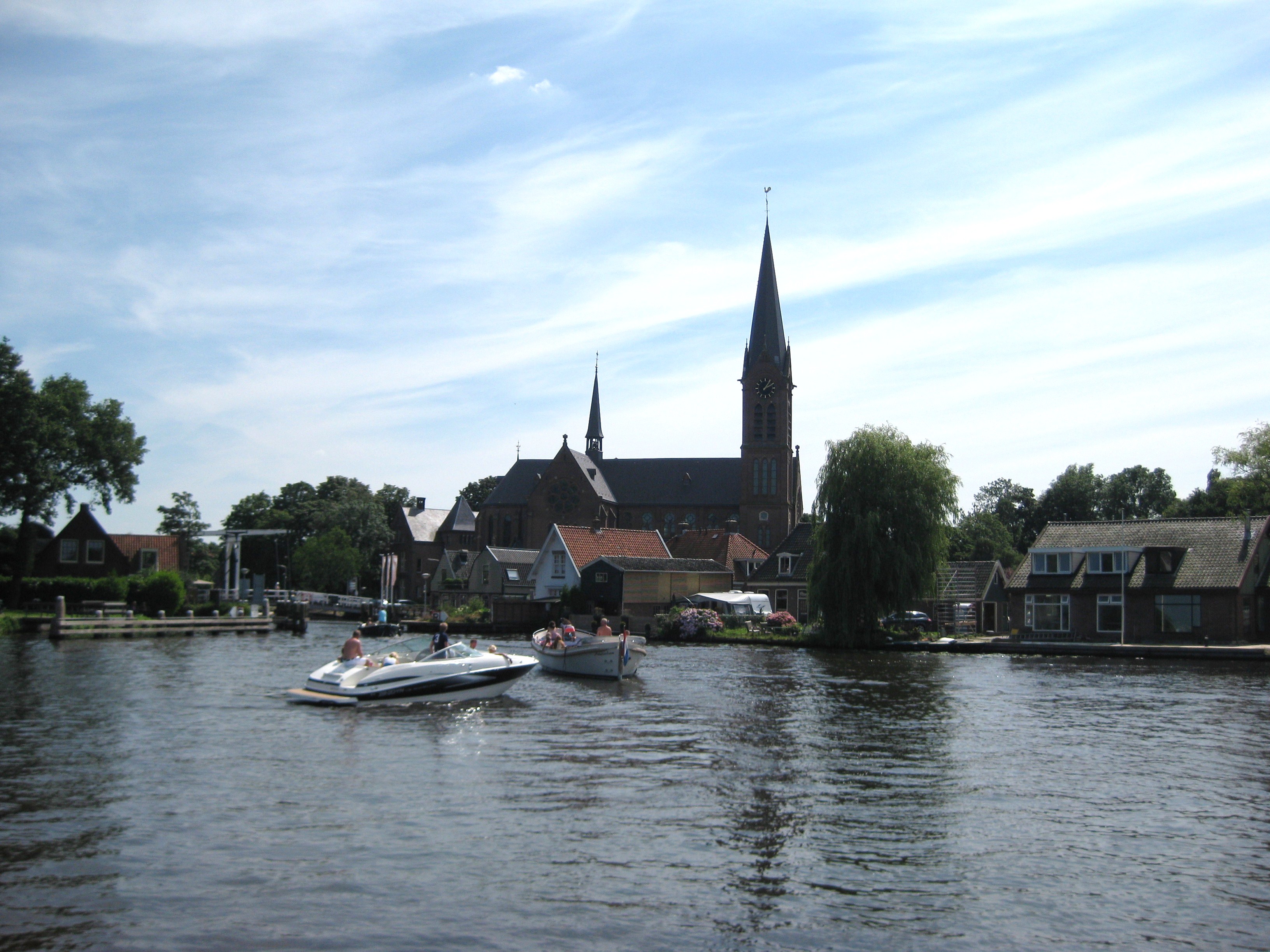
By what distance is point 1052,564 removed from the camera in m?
55.0

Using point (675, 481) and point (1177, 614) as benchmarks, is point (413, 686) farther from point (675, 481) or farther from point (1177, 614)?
point (675, 481)

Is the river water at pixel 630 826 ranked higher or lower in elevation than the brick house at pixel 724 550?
lower

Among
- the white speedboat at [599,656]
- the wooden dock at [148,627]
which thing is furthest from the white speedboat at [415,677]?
the wooden dock at [148,627]

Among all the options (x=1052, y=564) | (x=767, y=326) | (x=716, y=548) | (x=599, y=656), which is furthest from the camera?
(x=767, y=326)

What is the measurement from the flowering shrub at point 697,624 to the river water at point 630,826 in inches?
1239

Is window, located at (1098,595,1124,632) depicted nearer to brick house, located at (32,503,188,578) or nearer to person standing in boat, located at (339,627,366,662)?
person standing in boat, located at (339,627,366,662)

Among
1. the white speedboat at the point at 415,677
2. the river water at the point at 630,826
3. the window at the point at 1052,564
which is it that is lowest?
the river water at the point at 630,826

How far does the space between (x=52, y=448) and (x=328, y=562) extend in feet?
141

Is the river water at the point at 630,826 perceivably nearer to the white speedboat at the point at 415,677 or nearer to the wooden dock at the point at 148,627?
the white speedboat at the point at 415,677

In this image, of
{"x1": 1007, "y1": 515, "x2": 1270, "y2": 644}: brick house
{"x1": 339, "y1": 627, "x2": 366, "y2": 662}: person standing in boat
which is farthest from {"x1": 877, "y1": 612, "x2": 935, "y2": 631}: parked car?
{"x1": 339, "y1": 627, "x2": 366, "y2": 662}: person standing in boat

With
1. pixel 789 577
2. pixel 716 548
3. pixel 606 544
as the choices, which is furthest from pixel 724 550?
pixel 606 544

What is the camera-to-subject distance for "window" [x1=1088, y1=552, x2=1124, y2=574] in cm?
5253

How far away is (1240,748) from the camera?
21625mm

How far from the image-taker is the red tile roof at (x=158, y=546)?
257 feet
